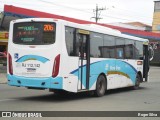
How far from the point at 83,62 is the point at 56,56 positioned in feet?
5.80

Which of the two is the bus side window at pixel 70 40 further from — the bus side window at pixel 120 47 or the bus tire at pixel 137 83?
the bus tire at pixel 137 83

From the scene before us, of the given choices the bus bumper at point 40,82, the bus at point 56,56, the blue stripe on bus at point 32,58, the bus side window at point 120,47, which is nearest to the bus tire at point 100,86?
the bus at point 56,56

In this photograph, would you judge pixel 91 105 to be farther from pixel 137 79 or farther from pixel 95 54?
pixel 137 79

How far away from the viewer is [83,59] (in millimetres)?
15945

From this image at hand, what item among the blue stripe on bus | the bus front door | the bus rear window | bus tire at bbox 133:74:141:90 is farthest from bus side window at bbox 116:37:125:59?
the blue stripe on bus

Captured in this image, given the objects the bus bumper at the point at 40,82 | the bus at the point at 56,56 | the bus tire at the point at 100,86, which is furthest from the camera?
the bus tire at the point at 100,86

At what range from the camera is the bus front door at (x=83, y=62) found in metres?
15.7

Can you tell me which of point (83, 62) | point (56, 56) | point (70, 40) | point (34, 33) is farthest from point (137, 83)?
point (34, 33)

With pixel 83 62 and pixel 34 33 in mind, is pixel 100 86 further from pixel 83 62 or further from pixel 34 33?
pixel 34 33

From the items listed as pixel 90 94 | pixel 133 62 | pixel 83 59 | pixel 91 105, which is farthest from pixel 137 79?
pixel 91 105

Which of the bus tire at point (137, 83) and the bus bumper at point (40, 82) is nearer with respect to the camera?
the bus bumper at point (40, 82)

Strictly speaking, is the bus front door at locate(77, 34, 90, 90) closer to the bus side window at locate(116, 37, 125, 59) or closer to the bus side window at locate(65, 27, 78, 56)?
the bus side window at locate(65, 27, 78, 56)

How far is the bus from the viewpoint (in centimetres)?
1452

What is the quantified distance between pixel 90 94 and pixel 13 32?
4.52 meters
